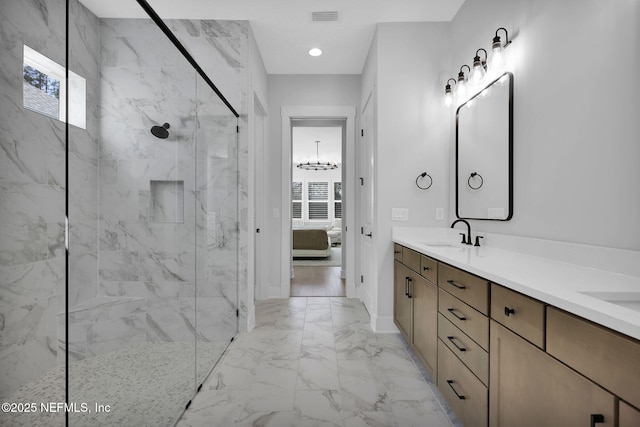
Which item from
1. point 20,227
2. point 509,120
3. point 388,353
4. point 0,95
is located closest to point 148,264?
point 20,227

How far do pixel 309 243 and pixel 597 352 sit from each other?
5.77 metres

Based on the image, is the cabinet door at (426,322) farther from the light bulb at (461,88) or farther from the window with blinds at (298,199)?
the window with blinds at (298,199)

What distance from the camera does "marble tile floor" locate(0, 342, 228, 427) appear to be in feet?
3.69

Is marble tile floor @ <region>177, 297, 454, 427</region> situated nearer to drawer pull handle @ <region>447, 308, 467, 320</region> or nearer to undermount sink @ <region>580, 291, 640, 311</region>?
drawer pull handle @ <region>447, 308, 467, 320</region>

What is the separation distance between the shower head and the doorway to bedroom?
254 centimetres

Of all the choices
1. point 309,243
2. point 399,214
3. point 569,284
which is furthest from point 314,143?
point 569,284

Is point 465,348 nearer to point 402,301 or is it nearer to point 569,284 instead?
point 569,284

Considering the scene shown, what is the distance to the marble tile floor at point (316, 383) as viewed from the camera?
1683 millimetres

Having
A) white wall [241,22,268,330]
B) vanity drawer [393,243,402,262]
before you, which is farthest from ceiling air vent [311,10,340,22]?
vanity drawer [393,243,402,262]

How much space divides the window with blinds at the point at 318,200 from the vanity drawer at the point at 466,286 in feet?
27.7

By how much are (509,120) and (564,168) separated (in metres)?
0.55

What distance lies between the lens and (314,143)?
25.1 feet

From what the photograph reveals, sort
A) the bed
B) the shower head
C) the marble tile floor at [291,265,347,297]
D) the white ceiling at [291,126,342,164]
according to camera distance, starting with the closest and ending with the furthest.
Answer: the shower head, the marble tile floor at [291,265,347,297], the bed, the white ceiling at [291,126,342,164]

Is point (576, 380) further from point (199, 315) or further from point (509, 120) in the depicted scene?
point (199, 315)
